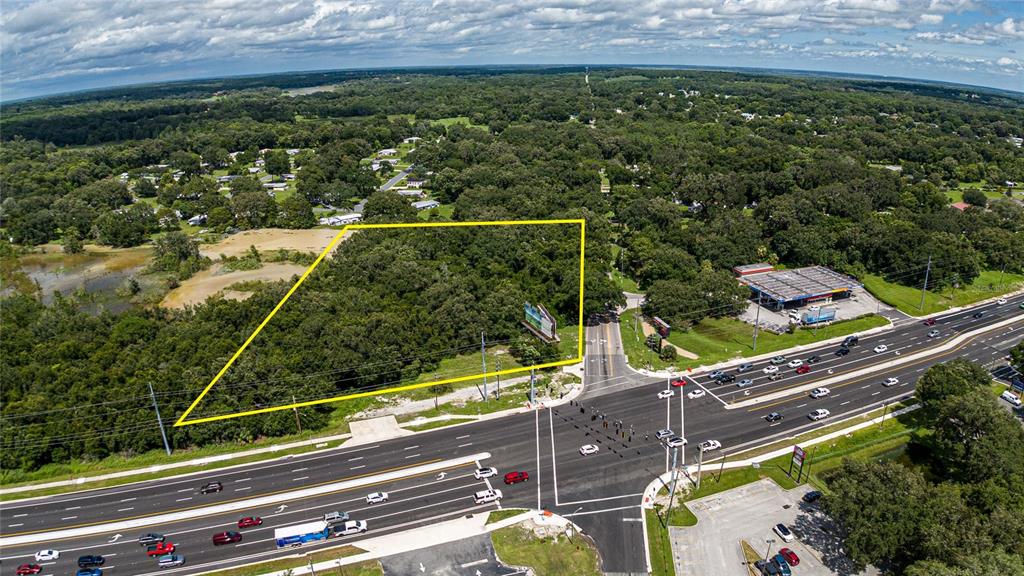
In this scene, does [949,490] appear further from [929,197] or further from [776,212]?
[929,197]

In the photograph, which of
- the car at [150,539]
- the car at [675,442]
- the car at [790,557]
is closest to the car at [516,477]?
the car at [675,442]

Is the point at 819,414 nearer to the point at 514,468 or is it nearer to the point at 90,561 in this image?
the point at 514,468

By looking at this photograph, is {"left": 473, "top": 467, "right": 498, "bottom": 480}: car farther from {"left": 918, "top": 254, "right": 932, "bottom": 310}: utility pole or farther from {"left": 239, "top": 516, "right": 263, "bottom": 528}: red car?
{"left": 918, "top": 254, "right": 932, "bottom": 310}: utility pole

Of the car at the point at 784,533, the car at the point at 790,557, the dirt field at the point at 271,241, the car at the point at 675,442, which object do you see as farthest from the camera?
the dirt field at the point at 271,241

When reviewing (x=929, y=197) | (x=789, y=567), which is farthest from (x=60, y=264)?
(x=929, y=197)

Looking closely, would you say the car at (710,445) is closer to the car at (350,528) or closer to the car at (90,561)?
the car at (350,528)

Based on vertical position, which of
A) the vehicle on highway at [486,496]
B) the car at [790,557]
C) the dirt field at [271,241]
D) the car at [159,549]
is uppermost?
the dirt field at [271,241]
